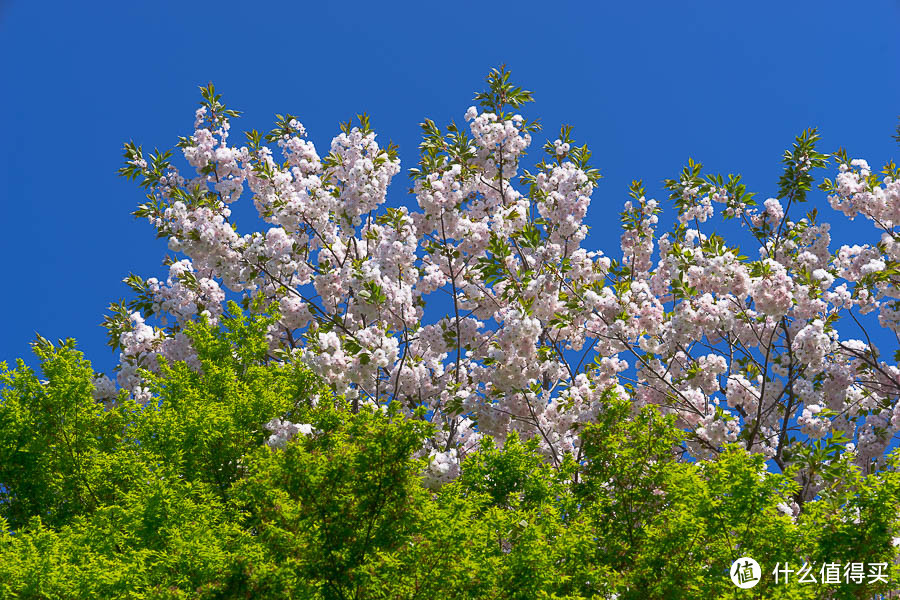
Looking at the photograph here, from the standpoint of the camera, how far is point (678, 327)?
856cm

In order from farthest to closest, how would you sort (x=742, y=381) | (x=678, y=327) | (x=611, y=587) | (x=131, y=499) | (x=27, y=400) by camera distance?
(x=27, y=400), (x=742, y=381), (x=678, y=327), (x=131, y=499), (x=611, y=587)

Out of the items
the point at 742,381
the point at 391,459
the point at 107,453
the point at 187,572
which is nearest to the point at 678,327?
the point at 742,381

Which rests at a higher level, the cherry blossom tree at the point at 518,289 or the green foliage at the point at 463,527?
the cherry blossom tree at the point at 518,289

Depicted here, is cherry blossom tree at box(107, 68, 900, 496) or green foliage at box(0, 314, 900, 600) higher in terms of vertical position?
cherry blossom tree at box(107, 68, 900, 496)

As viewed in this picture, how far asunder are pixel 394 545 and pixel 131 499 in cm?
324

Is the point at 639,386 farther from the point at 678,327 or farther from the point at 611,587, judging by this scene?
the point at 611,587

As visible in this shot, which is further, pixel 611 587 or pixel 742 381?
pixel 742 381

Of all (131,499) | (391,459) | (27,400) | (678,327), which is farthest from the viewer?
(27,400)

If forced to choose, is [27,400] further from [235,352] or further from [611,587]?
[611,587]

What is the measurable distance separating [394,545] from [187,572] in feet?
5.60

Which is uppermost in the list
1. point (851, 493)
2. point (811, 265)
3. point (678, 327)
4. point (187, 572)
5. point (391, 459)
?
point (811, 265)

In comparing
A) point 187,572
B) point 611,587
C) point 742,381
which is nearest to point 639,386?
point 742,381

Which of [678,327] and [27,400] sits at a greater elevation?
[678,327]

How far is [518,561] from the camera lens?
19.1 feet
